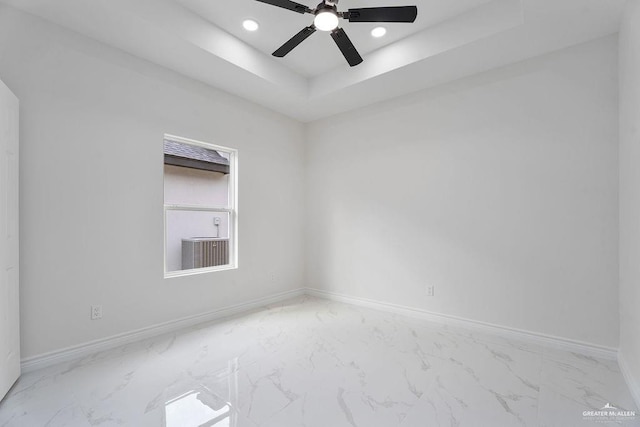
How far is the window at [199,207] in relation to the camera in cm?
337

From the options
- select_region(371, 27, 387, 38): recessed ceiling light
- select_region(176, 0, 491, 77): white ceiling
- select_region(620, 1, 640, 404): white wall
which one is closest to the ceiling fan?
select_region(176, 0, 491, 77): white ceiling

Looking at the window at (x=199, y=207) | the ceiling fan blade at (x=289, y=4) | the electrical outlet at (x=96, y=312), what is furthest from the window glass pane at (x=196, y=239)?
the ceiling fan blade at (x=289, y=4)

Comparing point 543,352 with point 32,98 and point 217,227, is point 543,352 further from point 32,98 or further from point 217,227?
point 32,98

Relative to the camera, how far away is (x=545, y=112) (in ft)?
9.52

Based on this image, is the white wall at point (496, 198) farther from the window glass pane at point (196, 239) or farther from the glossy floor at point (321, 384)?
the window glass pane at point (196, 239)

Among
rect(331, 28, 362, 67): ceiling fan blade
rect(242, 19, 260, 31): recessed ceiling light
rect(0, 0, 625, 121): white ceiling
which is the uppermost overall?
rect(242, 19, 260, 31): recessed ceiling light

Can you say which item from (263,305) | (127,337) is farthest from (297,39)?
(263,305)

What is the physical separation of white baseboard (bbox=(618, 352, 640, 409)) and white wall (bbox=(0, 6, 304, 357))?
3.65 metres

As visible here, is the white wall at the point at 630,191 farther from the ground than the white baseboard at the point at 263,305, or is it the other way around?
the white wall at the point at 630,191

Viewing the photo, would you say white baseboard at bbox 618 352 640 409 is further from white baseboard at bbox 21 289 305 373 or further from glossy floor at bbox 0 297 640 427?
white baseboard at bbox 21 289 305 373

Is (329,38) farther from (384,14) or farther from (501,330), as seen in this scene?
(501,330)

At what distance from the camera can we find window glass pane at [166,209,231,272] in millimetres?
3381

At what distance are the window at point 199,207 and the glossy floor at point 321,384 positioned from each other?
2.84 ft

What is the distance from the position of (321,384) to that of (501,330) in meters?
2.05
